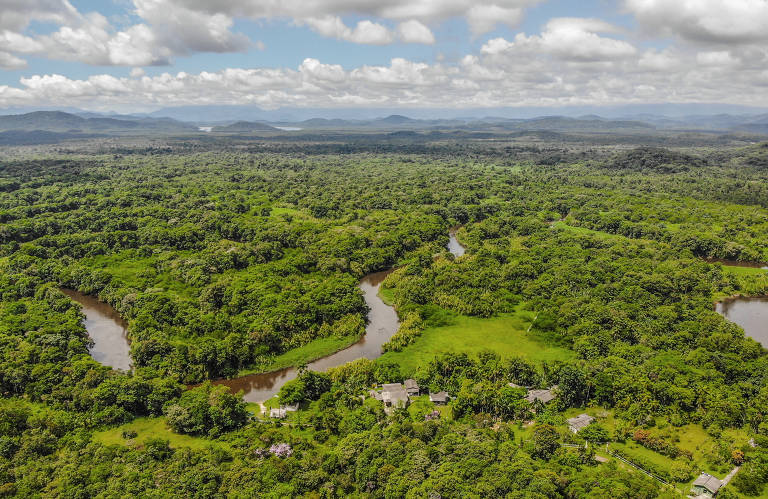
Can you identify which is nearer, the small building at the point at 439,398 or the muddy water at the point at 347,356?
the small building at the point at 439,398

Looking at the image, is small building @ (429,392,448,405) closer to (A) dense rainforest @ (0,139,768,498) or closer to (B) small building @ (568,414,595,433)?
(A) dense rainforest @ (0,139,768,498)

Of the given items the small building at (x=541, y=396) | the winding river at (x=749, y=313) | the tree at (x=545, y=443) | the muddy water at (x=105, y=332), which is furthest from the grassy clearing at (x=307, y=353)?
the winding river at (x=749, y=313)

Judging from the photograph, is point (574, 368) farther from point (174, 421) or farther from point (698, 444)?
point (174, 421)

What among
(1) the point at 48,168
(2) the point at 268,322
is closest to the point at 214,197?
(2) the point at 268,322

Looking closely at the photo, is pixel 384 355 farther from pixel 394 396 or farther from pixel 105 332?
pixel 105 332

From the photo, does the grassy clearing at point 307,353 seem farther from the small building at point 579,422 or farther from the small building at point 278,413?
the small building at point 579,422

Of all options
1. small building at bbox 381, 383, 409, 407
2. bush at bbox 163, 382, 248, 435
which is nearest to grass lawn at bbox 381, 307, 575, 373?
small building at bbox 381, 383, 409, 407
